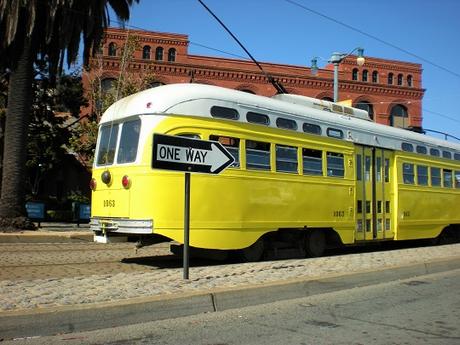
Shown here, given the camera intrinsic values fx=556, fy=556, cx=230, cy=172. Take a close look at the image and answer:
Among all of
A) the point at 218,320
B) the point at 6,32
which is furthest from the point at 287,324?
the point at 6,32

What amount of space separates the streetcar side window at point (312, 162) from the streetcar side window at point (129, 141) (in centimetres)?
385

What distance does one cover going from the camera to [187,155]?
8.13 meters

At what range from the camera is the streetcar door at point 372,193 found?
13734 millimetres

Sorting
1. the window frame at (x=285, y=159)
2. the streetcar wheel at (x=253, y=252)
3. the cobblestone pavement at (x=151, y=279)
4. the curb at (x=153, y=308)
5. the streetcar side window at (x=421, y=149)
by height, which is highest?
the streetcar side window at (x=421, y=149)

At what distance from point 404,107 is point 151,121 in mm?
49979

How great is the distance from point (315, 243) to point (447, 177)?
716 cm

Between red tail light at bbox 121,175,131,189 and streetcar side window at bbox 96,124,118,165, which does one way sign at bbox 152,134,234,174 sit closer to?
red tail light at bbox 121,175,131,189

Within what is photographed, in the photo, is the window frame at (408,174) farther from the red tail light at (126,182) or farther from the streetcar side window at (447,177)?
the red tail light at (126,182)

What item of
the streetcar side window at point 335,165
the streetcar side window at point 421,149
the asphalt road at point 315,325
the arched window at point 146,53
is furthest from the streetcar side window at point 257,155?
the arched window at point 146,53

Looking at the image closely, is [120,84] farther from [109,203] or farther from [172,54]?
[109,203]

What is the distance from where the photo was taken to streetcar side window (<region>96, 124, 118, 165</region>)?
35.5ft

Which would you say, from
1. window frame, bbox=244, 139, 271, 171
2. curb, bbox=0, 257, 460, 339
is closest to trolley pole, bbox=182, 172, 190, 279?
curb, bbox=0, 257, 460, 339

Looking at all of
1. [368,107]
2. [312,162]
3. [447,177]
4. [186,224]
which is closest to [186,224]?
[186,224]

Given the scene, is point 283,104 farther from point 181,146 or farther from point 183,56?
point 183,56
